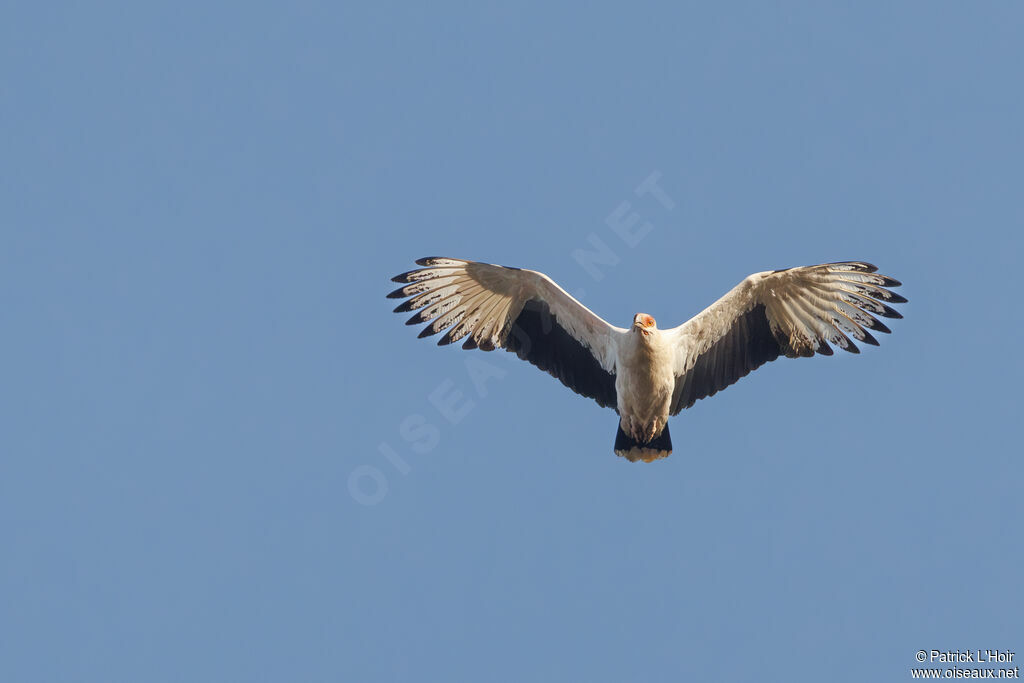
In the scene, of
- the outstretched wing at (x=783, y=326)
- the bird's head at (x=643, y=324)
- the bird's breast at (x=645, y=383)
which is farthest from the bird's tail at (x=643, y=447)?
the bird's head at (x=643, y=324)

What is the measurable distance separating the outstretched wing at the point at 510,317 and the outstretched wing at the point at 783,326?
110cm

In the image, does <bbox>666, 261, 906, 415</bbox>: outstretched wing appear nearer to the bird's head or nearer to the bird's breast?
the bird's breast

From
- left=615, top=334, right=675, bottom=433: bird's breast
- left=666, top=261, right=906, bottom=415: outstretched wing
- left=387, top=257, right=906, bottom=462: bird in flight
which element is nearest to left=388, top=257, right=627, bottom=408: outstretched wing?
left=387, top=257, right=906, bottom=462: bird in flight

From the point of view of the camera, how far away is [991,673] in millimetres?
13281

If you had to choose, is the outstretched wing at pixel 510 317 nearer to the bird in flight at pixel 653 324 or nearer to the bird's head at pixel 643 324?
the bird in flight at pixel 653 324

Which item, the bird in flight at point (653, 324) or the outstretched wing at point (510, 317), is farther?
the outstretched wing at point (510, 317)

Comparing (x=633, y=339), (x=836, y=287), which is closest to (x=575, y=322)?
(x=633, y=339)

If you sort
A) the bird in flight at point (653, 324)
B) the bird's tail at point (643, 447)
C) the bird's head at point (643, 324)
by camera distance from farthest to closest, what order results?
the bird's tail at point (643, 447) → the bird in flight at point (653, 324) → the bird's head at point (643, 324)

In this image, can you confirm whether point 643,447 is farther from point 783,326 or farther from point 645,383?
point 783,326

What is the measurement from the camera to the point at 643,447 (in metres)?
13.6

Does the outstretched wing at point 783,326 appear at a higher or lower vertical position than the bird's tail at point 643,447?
higher

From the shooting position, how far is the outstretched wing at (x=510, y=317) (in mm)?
13648

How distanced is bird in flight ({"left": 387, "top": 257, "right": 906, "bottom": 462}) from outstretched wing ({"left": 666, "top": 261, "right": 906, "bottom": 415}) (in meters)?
0.01

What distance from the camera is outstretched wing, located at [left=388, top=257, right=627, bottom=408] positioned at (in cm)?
1365
